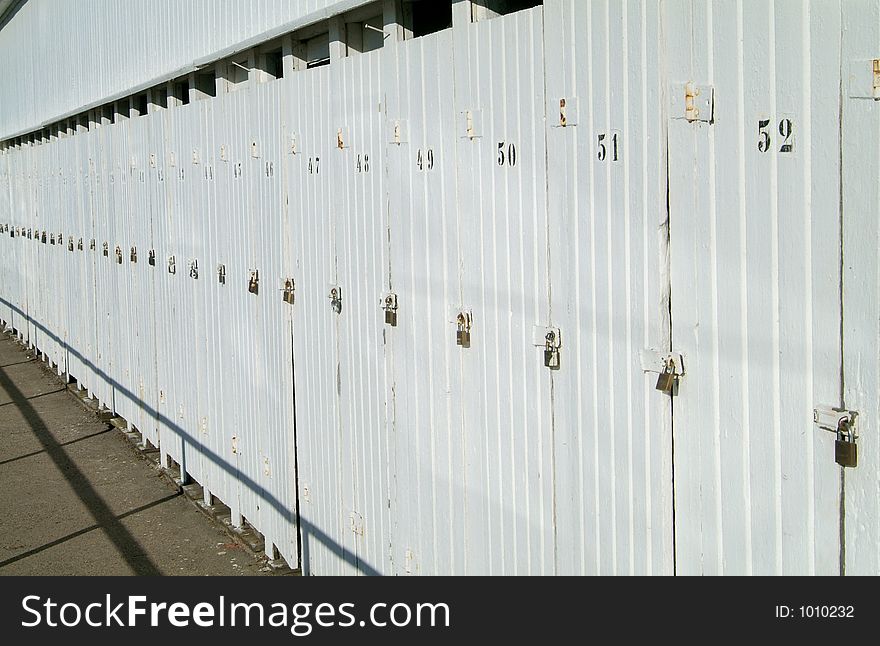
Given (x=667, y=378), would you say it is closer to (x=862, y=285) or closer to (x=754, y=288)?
(x=754, y=288)

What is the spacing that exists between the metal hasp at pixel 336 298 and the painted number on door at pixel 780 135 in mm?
3427

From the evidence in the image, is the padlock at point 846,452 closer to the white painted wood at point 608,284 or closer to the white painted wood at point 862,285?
the white painted wood at point 862,285

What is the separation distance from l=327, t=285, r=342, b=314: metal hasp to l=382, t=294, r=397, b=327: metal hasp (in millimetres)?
662

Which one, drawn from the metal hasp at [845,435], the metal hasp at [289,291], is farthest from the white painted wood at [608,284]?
the metal hasp at [289,291]

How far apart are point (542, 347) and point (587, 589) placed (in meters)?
0.95

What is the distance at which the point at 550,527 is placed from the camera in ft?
14.2

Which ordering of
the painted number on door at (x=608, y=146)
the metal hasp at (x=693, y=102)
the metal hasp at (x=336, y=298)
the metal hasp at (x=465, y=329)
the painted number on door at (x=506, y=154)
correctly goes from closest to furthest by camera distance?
the metal hasp at (x=693, y=102) → the painted number on door at (x=608, y=146) → the painted number on door at (x=506, y=154) → the metal hasp at (x=465, y=329) → the metal hasp at (x=336, y=298)

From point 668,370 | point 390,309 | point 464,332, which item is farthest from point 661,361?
point 390,309

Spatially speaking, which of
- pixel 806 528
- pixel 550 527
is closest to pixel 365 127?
pixel 550 527

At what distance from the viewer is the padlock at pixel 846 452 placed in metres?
2.91

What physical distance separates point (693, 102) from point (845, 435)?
1.14 metres

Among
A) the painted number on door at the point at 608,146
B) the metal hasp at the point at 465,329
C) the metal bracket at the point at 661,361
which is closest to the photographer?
the metal bracket at the point at 661,361

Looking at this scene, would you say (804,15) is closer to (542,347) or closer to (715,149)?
(715,149)

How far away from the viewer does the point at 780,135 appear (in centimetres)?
307
